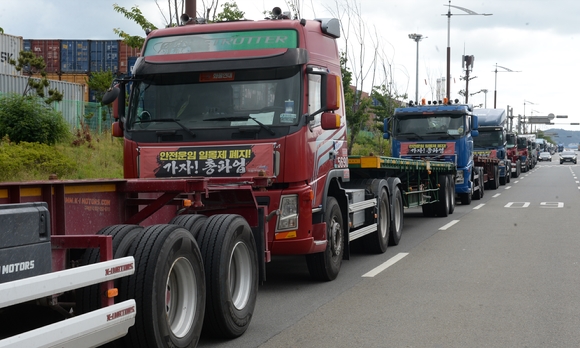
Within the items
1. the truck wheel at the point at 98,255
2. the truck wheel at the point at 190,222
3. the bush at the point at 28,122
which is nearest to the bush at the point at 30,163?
the bush at the point at 28,122

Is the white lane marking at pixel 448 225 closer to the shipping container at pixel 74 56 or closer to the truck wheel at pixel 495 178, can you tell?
the truck wheel at pixel 495 178

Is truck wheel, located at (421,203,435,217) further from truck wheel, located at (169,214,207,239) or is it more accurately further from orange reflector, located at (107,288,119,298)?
orange reflector, located at (107,288,119,298)

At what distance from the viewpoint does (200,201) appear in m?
6.54

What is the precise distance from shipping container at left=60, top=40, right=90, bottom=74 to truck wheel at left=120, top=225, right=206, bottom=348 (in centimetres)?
3937

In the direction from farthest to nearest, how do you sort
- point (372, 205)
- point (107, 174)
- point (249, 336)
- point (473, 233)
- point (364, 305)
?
1. point (107, 174)
2. point (473, 233)
3. point (372, 205)
4. point (364, 305)
5. point (249, 336)

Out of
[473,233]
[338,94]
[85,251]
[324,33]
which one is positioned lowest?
[473,233]

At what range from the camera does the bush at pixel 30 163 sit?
17.4 meters

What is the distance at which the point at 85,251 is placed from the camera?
495 cm

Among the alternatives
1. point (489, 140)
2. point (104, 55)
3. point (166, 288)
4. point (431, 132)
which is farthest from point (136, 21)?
point (104, 55)

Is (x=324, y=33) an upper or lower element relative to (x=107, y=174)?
upper

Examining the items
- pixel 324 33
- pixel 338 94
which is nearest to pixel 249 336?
pixel 338 94

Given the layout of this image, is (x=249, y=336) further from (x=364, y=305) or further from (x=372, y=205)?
(x=372, y=205)

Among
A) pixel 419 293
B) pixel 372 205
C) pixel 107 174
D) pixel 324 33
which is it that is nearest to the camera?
pixel 419 293

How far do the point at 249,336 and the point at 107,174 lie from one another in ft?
48.9
